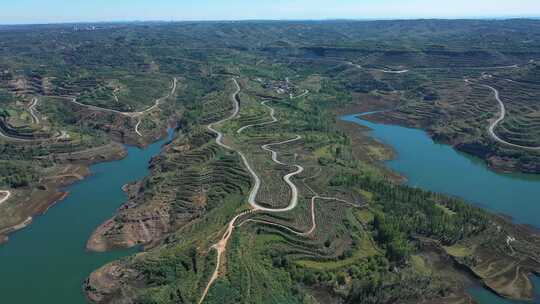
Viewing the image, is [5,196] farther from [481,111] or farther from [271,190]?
[481,111]

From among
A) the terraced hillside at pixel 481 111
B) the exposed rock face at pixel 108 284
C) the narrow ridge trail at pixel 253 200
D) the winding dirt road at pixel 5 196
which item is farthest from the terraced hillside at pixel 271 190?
the terraced hillside at pixel 481 111

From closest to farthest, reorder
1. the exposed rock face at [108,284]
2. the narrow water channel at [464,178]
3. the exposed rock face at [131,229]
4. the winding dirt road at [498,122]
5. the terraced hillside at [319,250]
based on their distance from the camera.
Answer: the terraced hillside at [319,250], the exposed rock face at [108,284], the exposed rock face at [131,229], the narrow water channel at [464,178], the winding dirt road at [498,122]

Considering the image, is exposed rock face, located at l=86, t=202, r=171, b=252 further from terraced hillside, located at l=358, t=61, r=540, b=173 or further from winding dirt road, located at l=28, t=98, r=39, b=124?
terraced hillside, located at l=358, t=61, r=540, b=173

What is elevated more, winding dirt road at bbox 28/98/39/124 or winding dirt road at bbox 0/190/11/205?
winding dirt road at bbox 28/98/39/124

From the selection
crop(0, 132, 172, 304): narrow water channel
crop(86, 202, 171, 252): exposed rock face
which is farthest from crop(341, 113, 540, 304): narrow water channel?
crop(0, 132, 172, 304): narrow water channel

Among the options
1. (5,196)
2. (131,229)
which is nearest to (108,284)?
(131,229)

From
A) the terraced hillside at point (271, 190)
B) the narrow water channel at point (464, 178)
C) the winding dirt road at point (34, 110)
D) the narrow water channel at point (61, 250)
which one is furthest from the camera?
the winding dirt road at point (34, 110)

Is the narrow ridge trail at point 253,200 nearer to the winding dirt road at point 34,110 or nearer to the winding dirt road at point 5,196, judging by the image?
the winding dirt road at point 5,196
